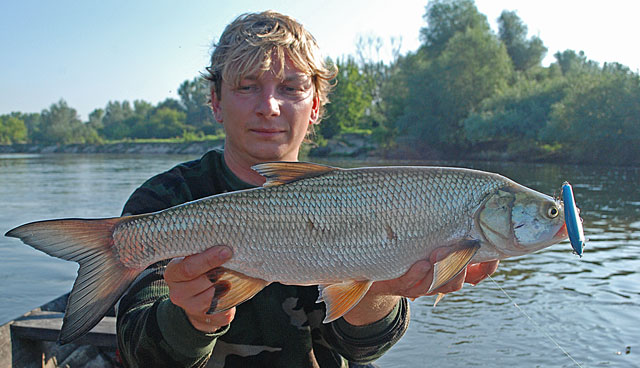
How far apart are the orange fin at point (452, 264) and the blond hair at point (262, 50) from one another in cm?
126

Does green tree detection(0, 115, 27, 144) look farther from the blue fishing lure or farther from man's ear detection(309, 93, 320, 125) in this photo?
the blue fishing lure

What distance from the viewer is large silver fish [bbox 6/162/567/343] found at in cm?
212

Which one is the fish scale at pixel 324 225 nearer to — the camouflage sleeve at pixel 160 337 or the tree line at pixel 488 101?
the camouflage sleeve at pixel 160 337

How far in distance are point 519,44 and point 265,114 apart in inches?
2489

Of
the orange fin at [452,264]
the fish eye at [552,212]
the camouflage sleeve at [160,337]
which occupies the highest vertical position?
the fish eye at [552,212]

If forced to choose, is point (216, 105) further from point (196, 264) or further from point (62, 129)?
point (62, 129)

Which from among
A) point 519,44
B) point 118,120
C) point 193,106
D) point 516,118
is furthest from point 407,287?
point 118,120

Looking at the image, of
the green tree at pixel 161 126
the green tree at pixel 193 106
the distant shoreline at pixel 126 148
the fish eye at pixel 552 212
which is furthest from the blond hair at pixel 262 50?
the green tree at pixel 193 106

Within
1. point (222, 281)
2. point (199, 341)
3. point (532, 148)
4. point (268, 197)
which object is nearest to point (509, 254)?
point (268, 197)

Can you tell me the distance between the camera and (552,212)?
2209 millimetres

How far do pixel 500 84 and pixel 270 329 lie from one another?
43.1m

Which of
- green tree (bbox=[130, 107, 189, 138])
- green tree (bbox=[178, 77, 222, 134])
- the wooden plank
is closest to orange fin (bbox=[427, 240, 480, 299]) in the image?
the wooden plank

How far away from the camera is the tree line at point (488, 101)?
32.3m

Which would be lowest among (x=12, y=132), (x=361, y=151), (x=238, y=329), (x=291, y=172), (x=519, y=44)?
(x=361, y=151)
